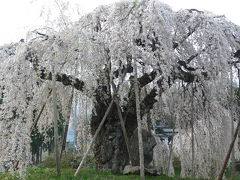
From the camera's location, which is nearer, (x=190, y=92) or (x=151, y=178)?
(x=151, y=178)

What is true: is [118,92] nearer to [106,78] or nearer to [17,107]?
[106,78]

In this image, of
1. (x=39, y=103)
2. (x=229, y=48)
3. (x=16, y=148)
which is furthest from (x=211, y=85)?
(x=16, y=148)

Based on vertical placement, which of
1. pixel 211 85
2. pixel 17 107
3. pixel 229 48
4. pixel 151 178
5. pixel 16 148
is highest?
pixel 229 48

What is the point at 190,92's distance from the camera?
38.9 ft

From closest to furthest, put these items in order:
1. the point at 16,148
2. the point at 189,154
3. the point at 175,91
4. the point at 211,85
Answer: the point at 16,148
the point at 211,85
the point at 175,91
the point at 189,154

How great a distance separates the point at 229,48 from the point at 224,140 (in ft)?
14.7

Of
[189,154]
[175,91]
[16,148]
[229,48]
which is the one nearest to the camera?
[16,148]

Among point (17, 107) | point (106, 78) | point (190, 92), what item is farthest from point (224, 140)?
point (17, 107)

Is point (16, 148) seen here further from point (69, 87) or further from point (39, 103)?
point (69, 87)

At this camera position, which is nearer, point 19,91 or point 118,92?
point 19,91

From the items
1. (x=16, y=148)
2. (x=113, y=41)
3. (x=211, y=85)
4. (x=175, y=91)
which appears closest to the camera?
(x=16, y=148)

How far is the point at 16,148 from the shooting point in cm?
750

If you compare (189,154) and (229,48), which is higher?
(229,48)

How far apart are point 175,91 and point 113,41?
14.1ft
